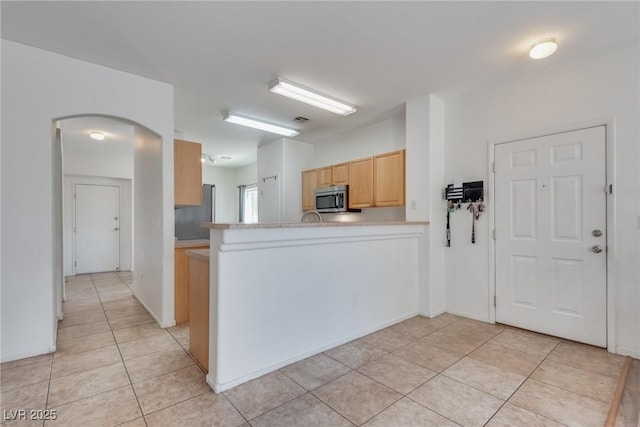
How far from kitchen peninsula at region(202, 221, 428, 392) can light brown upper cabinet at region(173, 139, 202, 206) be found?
1.65 metres

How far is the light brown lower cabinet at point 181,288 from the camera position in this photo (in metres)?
3.27

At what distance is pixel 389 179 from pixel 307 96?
5.05ft

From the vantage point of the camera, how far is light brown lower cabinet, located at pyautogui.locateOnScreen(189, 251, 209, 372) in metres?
2.22

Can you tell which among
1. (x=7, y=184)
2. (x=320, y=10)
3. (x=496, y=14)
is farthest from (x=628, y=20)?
(x=7, y=184)

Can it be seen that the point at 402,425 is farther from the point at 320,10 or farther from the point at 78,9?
the point at 78,9

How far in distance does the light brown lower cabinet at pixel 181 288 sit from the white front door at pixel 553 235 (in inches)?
136

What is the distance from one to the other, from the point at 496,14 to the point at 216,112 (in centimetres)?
333

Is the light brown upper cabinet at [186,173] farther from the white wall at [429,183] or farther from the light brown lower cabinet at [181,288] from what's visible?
the white wall at [429,183]

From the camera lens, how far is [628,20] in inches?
85.7

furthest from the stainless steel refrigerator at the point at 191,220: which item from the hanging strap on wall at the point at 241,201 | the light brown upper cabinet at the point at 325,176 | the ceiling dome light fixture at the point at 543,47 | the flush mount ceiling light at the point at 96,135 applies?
the ceiling dome light fixture at the point at 543,47

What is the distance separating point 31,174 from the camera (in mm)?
2467

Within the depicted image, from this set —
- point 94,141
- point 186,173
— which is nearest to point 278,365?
point 186,173

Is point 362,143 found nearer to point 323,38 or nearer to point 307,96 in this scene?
point 307,96
